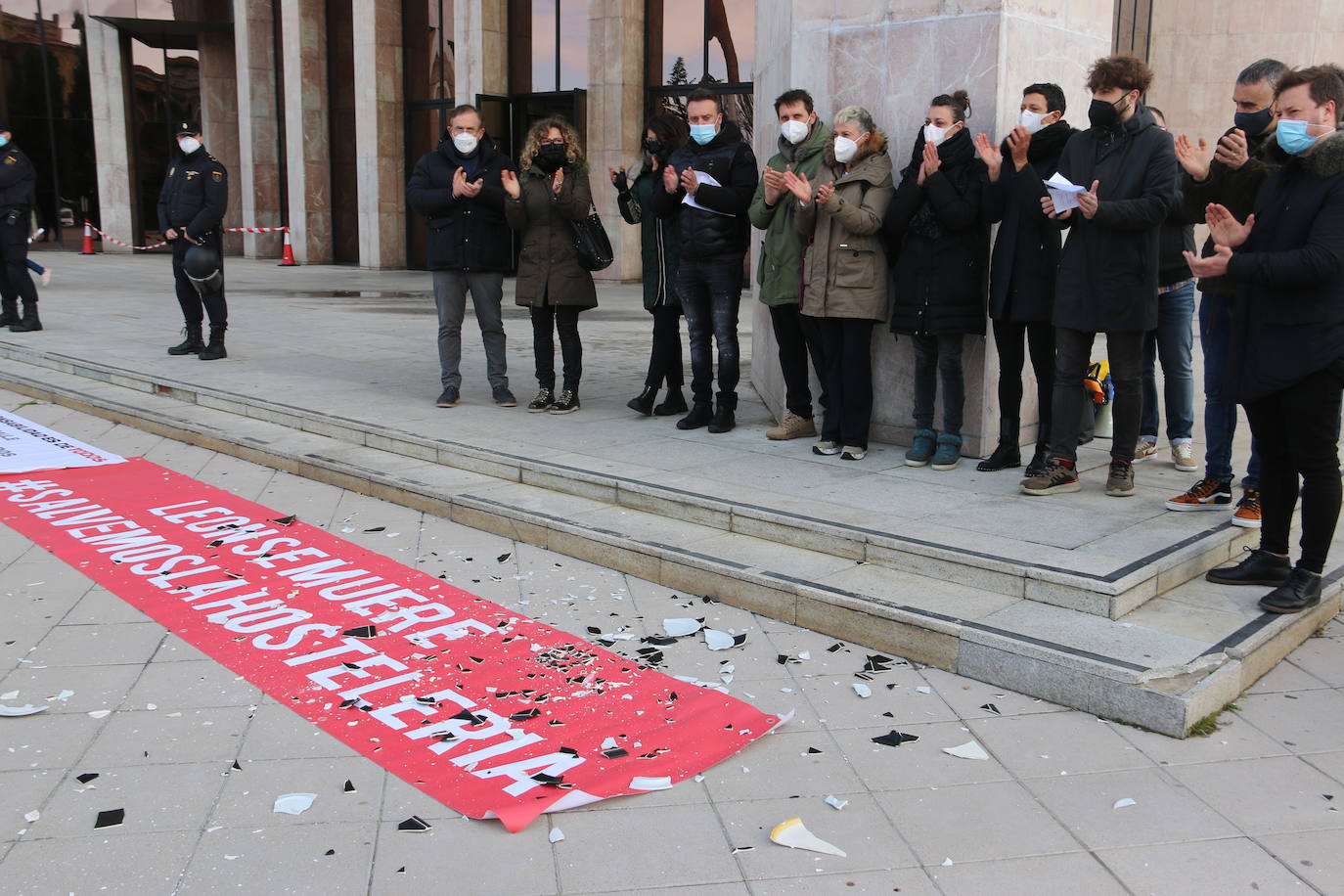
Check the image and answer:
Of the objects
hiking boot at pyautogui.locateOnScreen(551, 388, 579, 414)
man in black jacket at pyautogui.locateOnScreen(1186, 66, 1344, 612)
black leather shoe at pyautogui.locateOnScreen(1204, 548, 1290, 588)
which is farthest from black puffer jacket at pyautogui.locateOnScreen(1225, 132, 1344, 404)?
hiking boot at pyautogui.locateOnScreen(551, 388, 579, 414)

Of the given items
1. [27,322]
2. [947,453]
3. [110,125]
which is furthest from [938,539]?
[110,125]

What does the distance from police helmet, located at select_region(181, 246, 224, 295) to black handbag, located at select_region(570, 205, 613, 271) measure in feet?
13.1

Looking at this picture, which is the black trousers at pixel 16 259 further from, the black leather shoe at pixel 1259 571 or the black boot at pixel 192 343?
the black leather shoe at pixel 1259 571

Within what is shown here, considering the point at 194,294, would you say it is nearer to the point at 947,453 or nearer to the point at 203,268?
the point at 203,268

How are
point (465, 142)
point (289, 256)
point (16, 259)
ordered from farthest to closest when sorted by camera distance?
point (289, 256) < point (16, 259) < point (465, 142)

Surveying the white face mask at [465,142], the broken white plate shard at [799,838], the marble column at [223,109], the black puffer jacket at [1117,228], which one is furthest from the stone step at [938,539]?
the marble column at [223,109]

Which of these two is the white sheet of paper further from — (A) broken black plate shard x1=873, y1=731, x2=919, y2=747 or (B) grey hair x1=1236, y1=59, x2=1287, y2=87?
(A) broken black plate shard x1=873, y1=731, x2=919, y2=747

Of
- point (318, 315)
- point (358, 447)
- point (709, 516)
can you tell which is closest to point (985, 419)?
point (709, 516)

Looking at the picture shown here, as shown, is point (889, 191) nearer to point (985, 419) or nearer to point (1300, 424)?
point (985, 419)

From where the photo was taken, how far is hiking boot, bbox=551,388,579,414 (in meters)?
7.83

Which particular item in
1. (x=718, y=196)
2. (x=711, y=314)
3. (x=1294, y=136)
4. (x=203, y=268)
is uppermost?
(x=1294, y=136)

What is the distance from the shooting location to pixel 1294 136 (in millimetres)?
4172

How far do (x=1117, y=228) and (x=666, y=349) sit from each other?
3.14 metres

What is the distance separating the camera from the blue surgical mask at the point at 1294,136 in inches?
164
